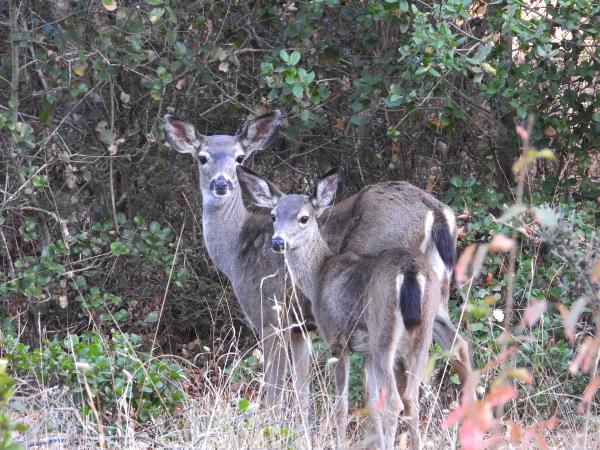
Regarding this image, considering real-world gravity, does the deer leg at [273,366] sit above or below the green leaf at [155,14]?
below

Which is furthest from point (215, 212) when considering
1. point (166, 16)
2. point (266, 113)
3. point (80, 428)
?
→ point (80, 428)

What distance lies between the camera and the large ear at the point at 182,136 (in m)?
7.09

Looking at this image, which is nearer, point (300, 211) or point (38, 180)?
point (300, 211)

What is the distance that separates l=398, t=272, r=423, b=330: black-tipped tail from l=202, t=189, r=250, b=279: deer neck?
2089 millimetres

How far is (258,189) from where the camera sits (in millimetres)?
6602

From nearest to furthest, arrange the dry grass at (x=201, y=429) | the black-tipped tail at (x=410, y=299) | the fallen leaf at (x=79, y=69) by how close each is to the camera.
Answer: the dry grass at (x=201, y=429) → the black-tipped tail at (x=410, y=299) → the fallen leaf at (x=79, y=69)

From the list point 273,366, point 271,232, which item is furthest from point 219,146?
point 273,366

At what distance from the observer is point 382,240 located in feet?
19.5

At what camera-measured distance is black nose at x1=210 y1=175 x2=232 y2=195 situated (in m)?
6.66

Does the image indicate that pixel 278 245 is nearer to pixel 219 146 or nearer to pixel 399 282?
pixel 399 282

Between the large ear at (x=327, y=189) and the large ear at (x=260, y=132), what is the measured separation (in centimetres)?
87

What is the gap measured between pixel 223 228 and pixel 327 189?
3.11 ft

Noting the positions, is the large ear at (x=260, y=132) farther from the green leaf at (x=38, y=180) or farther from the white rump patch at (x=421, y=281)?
the white rump patch at (x=421, y=281)

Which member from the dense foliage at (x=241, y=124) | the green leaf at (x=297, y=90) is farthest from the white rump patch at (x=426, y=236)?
the green leaf at (x=297, y=90)
